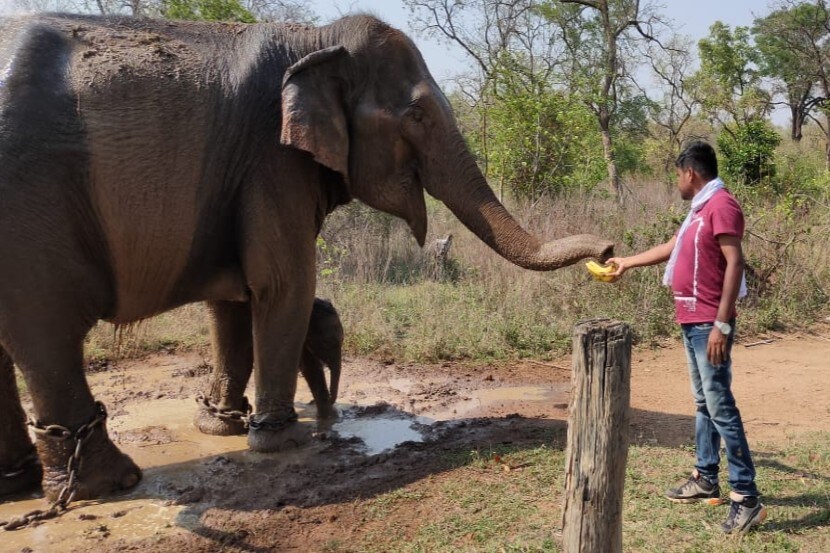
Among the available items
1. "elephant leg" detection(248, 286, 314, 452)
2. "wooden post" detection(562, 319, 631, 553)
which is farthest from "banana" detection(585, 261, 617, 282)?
"elephant leg" detection(248, 286, 314, 452)

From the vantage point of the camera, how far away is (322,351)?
5.97m

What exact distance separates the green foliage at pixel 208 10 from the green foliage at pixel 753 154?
9.90 m

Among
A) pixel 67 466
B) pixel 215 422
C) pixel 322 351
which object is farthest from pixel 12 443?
pixel 322 351

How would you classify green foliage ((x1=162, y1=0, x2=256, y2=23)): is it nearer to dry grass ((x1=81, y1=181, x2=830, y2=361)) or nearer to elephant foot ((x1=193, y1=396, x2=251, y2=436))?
dry grass ((x1=81, y1=181, x2=830, y2=361))

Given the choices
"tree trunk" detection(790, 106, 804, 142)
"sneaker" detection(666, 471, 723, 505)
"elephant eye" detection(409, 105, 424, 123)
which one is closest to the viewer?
"sneaker" detection(666, 471, 723, 505)

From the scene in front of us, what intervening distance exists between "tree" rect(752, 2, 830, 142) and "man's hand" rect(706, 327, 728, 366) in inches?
938

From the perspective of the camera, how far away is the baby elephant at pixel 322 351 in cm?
592

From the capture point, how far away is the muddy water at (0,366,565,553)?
4223 millimetres

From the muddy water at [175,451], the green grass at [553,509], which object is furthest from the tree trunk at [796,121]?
the green grass at [553,509]

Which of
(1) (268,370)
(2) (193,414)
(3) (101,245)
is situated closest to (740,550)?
(1) (268,370)

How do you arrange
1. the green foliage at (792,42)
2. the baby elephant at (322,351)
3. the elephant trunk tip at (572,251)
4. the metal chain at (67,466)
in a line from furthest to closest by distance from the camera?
the green foliage at (792,42) < the baby elephant at (322,351) < the elephant trunk tip at (572,251) < the metal chain at (67,466)

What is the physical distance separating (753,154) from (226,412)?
40.8 ft

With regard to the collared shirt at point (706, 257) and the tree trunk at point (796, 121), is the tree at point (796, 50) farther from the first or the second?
the collared shirt at point (706, 257)

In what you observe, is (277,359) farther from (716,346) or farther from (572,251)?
(716,346)
